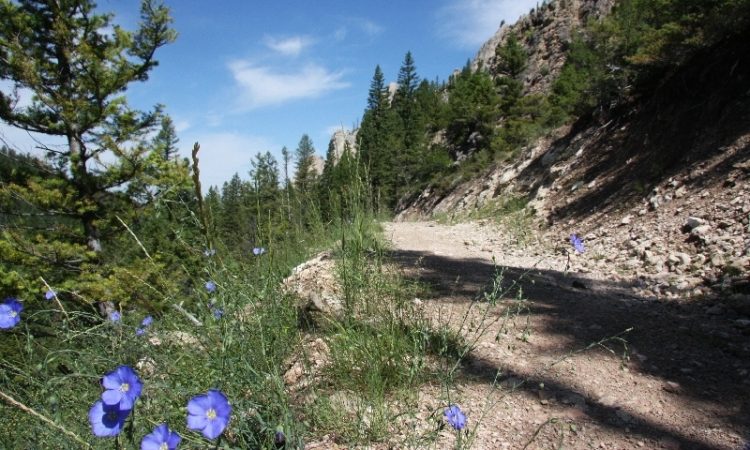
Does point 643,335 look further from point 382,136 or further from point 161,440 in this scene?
point 382,136

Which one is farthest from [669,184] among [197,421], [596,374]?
[197,421]

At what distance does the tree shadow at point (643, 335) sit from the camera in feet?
7.41

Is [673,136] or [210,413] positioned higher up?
[673,136]

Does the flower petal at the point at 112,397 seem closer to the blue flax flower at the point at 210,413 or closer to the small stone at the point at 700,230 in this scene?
the blue flax flower at the point at 210,413

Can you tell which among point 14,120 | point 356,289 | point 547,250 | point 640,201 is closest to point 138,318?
point 356,289

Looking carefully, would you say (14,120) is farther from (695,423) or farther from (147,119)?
(695,423)

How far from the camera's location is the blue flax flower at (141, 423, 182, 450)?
1036mm

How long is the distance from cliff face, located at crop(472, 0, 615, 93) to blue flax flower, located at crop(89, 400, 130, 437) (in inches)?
1308

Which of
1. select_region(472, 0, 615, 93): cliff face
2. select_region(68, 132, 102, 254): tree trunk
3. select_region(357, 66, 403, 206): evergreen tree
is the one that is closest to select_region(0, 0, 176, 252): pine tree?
select_region(68, 132, 102, 254): tree trunk

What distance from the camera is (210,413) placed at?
109 cm

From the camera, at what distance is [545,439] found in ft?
6.49

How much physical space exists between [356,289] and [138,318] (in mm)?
A: 1255

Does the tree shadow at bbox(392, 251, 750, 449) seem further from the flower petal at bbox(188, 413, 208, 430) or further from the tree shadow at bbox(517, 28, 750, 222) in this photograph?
the tree shadow at bbox(517, 28, 750, 222)

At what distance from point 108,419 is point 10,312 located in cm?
108
